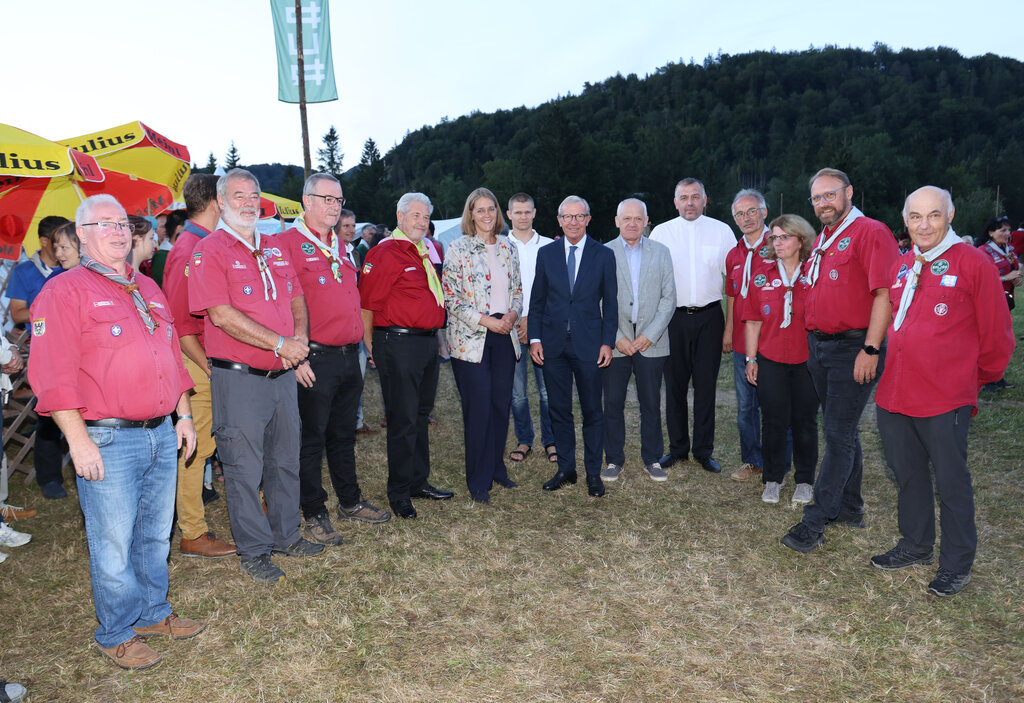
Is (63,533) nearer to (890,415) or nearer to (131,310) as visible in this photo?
(131,310)

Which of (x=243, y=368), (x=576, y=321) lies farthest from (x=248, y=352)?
(x=576, y=321)

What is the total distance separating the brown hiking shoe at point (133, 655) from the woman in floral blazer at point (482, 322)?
268cm

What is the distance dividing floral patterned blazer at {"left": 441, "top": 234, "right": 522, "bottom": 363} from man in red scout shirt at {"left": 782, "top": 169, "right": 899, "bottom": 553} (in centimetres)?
233

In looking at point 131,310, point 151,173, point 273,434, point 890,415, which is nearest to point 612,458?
point 890,415

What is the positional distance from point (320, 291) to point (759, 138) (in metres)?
136

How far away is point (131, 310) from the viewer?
3.03 meters

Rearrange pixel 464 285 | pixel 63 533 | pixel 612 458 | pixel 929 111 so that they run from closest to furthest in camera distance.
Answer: pixel 63 533 → pixel 464 285 → pixel 612 458 → pixel 929 111

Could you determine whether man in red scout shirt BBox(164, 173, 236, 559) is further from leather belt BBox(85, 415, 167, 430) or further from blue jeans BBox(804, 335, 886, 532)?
blue jeans BBox(804, 335, 886, 532)

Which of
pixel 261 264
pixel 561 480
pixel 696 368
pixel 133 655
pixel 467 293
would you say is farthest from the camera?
pixel 696 368

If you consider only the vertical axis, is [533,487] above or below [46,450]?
below

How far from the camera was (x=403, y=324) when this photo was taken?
4.92 m

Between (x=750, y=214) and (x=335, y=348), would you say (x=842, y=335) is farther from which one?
(x=335, y=348)

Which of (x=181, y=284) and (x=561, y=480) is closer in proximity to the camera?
(x=181, y=284)

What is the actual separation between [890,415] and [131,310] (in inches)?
159
